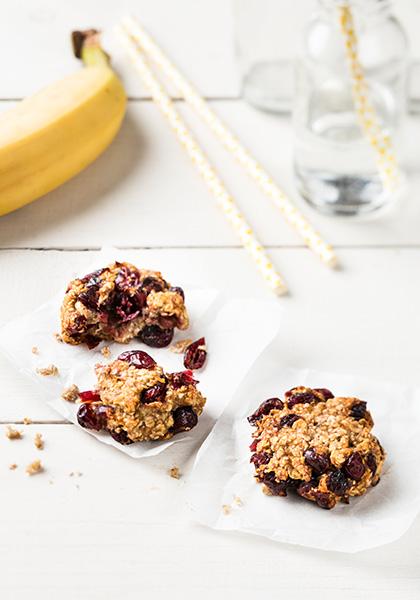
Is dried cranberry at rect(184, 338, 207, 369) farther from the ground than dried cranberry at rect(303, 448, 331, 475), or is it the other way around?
dried cranberry at rect(303, 448, 331, 475)

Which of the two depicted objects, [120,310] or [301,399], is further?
[120,310]

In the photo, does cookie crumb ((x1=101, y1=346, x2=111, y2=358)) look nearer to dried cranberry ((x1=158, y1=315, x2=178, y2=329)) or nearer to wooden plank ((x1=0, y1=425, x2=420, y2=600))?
dried cranberry ((x1=158, y1=315, x2=178, y2=329))

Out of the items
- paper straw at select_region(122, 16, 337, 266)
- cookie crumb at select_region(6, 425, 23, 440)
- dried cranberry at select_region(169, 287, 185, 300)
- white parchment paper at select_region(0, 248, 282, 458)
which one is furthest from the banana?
cookie crumb at select_region(6, 425, 23, 440)

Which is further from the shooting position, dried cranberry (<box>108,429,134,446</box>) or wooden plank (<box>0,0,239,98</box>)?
wooden plank (<box>0,0,239,98</box>)

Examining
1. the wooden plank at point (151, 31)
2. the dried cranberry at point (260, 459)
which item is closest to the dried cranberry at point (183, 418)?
the dried cranberry at point (260, 459)

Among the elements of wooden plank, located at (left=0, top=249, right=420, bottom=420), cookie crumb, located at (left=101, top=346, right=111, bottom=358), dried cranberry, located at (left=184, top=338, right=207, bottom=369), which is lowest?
wooden plank, located at (left=0, top=249, right=420, bottom=420)

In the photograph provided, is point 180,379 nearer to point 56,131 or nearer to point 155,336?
point 155,336

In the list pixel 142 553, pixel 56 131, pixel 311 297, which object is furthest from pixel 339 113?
pixel 142 553

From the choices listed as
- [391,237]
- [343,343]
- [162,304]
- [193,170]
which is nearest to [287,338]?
[343,343]
